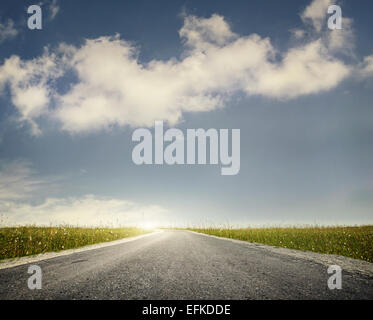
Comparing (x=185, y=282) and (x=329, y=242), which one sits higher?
(x=185, y=282)

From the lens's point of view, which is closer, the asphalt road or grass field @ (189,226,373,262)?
the asphalt road

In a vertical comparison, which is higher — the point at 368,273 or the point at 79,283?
the point at 79,283

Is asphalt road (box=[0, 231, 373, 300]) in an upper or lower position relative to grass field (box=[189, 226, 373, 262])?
upper

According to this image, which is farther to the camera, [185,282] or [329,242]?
[329,242]

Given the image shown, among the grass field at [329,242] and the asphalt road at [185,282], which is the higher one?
the asphalt road at [185,282]

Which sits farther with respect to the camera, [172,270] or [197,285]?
[172,270]

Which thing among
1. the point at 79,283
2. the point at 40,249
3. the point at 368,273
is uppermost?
the point at 79,283

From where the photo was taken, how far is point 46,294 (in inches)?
136

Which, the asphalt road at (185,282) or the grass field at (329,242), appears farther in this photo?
the grass field at (329,242)
